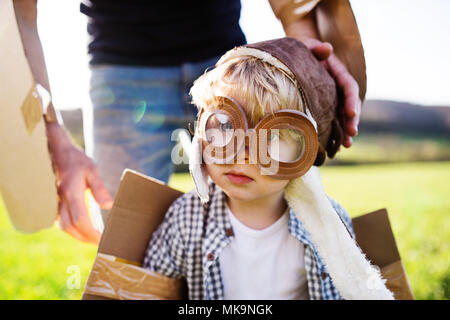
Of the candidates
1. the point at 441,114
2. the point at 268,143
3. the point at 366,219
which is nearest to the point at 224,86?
the point at 268,143

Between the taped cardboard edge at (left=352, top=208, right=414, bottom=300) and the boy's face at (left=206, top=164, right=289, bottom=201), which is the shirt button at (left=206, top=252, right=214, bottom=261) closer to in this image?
the boy's face at (left=206, top=164, right=289, bottom=201)

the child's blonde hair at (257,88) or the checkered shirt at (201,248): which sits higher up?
the child's blonde hair at (257,88)

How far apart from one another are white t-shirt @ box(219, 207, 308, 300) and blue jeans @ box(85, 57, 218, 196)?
45 cm

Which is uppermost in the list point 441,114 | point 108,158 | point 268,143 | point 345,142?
point 268,143

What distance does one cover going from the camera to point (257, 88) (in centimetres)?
98

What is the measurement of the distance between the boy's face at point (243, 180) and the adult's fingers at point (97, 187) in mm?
408

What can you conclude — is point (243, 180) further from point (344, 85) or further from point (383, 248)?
point (383, 248)

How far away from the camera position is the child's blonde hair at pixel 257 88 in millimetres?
979

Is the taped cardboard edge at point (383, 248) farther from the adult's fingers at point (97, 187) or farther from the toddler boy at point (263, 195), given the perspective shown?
the adult's fingers at point (97, 187)

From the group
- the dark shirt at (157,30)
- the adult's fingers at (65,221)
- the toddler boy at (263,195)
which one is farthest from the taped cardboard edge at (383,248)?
the adult's fingers at (65,221)

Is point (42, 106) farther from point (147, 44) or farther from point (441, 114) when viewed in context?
point (441, 114)

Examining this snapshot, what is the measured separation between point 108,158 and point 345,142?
812 millimetres

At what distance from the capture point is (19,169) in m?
1.26

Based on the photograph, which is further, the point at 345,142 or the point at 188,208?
the point at 188,208
